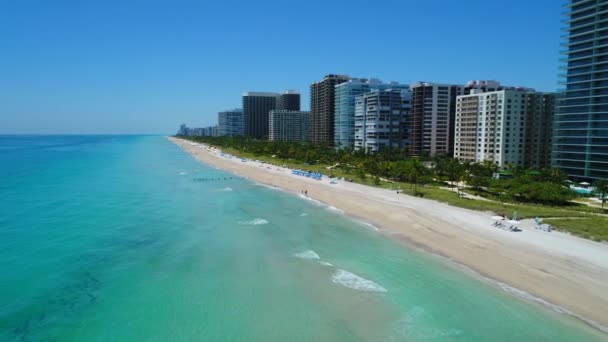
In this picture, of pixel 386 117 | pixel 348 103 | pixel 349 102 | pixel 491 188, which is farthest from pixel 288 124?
pixel 491 188

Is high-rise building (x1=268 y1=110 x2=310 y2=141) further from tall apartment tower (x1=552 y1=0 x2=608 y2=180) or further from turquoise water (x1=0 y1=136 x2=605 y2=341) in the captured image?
turquoise water (x1=0 y1=136 x2=605 y2=341)

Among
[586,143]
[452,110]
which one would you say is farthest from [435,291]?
[452,110]

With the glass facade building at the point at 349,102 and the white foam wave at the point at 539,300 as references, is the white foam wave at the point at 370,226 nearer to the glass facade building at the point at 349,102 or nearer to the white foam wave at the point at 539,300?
the white foam wave at the point at 539,300

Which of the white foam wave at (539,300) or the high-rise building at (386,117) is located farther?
the high-rise building at (386,117)

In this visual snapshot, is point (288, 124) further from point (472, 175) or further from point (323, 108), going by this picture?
point (472, 175)

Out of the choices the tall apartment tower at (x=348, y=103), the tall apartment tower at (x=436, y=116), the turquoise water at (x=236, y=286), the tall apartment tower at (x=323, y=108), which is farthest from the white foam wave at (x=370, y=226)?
the tall apartment tower at (x=323, y=108)

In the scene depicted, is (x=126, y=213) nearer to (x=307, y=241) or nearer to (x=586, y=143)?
(x=307, y=241)
